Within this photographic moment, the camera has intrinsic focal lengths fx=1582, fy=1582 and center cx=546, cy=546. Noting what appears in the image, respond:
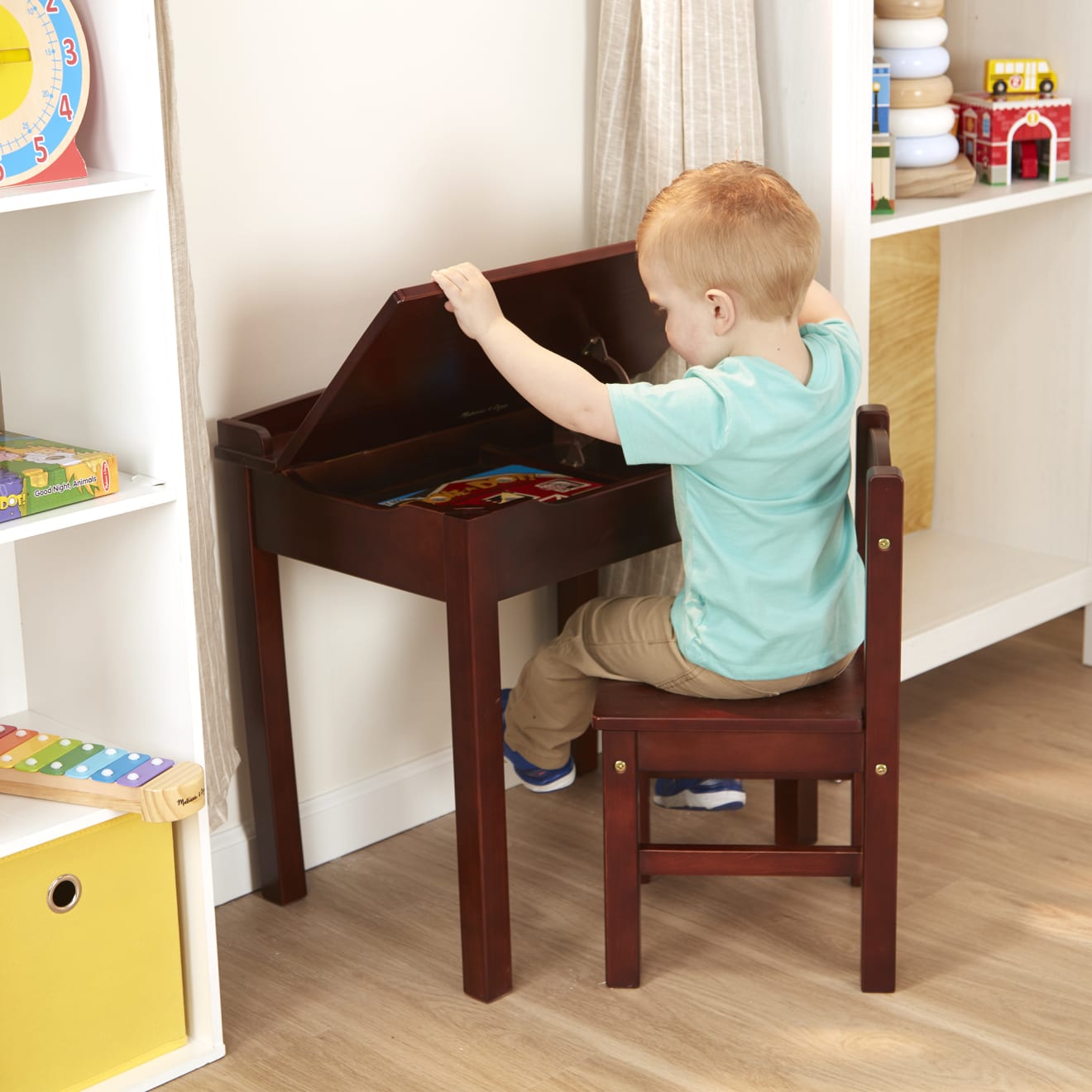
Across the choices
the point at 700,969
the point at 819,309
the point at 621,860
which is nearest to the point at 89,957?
the point at 621,860

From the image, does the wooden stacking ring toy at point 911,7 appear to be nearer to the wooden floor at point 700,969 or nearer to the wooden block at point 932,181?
the wooden block at point 932,181

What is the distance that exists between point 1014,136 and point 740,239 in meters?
1.11

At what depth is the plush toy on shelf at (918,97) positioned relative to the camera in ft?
8.26

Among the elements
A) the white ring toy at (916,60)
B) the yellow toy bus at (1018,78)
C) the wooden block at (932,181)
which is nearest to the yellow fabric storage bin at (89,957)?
the wooden block at (932,181)

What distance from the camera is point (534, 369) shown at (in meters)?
1.80

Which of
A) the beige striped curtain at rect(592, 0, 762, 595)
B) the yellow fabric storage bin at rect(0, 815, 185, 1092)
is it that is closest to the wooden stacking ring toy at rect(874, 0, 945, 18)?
the beige striped curtain at rect(592, 0, 762, 595)

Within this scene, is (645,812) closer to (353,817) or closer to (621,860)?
(621,860)

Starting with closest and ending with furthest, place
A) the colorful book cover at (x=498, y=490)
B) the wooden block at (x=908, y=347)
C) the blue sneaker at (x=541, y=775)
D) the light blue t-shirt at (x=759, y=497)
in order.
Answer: the light blue t-shirt at (x=759, y=497) → the colorful book cover at (x=498, y=490) → the blue sneaker at (x=541, y=775) → the wooden block at (x=908, y=347)

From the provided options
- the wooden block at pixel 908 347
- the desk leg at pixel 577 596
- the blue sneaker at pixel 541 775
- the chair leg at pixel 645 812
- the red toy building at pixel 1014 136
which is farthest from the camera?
the wooden block at pixel 908 347

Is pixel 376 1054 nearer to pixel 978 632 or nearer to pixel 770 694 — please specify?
pixel 770 694

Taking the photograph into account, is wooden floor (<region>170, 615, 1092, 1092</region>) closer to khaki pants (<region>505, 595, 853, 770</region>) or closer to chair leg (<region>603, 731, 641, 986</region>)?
chair leg (<region>603, 731, 641, 986</region>)

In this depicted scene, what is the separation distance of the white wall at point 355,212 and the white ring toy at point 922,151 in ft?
1.74

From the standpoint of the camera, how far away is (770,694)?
6.27 ft

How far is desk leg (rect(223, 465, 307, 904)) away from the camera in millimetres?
2080
